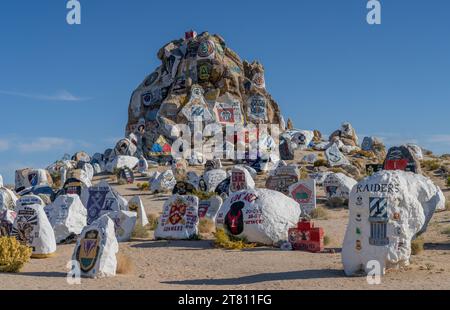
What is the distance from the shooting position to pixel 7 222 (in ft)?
51.7

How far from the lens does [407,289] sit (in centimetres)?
982

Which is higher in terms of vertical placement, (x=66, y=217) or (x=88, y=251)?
(x=66, y=217)

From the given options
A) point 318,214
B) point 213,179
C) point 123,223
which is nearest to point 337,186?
point 318,214

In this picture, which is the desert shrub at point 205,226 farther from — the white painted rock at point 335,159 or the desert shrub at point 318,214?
the white painted rock at point 335,159

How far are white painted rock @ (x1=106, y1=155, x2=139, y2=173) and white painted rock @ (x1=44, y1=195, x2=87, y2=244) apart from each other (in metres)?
23.1

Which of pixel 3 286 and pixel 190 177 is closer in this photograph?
pixel 3 286

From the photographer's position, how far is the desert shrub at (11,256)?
12075mm

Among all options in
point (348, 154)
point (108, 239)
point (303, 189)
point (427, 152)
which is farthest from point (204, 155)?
point (108, 239)

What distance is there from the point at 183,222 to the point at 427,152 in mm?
38502

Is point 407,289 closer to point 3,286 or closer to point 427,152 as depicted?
point 3,286

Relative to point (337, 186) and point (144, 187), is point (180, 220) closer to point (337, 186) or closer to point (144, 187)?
point (337, 186)

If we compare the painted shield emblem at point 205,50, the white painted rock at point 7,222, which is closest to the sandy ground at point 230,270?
the white painted rock at point 7,222

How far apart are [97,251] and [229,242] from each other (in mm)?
Answer: 4618

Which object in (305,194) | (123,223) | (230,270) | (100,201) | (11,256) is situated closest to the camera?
(11,256)
